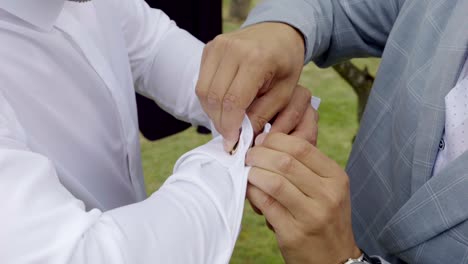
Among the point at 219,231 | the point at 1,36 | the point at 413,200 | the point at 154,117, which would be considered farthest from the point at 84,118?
the point at 154,117

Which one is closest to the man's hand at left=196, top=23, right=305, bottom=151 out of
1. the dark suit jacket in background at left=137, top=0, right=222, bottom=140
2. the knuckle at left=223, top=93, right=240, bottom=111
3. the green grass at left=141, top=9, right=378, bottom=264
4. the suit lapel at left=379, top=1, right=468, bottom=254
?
the knuckle at left=223, top=93, right=240, bottom=111

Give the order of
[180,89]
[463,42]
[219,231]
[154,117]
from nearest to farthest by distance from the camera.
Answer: [219,231] < [463,42] < [180,89] < [154,117]

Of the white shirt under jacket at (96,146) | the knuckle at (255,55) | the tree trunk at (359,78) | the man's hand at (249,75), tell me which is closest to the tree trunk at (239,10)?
the tree trunk at (359,78)

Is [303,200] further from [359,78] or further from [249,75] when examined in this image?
[359,78]

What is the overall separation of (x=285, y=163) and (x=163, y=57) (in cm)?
43

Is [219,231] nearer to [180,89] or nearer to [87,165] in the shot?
[87,165]

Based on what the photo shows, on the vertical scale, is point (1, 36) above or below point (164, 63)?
above

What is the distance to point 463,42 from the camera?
2.74 ft

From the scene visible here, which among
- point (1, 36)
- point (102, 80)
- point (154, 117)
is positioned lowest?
point (154, 117)

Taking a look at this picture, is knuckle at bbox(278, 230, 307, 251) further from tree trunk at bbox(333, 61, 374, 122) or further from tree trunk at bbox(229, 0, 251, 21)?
tree trunk at bbox(229, 0, 251, 21)

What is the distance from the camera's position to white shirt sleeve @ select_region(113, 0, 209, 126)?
1.07 meters

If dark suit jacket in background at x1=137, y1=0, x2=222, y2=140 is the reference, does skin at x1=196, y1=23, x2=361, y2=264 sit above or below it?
above

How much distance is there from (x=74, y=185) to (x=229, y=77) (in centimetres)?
29

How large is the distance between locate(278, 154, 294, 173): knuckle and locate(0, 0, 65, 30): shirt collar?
38 cm
